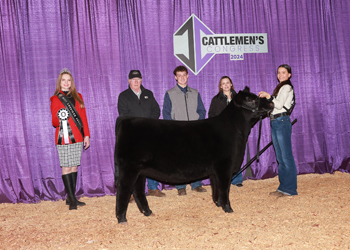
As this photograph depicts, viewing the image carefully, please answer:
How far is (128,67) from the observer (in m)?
4.87

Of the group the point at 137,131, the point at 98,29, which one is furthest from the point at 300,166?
the point at 98,29

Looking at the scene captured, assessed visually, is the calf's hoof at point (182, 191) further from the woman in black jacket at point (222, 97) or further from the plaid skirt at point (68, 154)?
the plaid skirt at point (68, 154)

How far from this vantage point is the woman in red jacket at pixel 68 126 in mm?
3826

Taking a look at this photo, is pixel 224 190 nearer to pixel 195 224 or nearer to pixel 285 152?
pixel 195 224

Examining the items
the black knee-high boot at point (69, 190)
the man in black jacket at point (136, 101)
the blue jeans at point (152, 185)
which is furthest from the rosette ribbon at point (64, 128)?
the blue jeans at point (152, 185)

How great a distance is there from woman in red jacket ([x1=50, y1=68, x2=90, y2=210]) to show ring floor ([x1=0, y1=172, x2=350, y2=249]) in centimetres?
53

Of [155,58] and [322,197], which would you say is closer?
[322,197]

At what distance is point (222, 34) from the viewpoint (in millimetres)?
5227

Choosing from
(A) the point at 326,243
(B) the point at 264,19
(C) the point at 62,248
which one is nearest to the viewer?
(A) the point at 326,243

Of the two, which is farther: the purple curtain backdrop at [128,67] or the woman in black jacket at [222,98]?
the purple curtain backdrop at [128,67]

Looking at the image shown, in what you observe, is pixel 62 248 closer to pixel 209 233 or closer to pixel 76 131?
pixel 209 233

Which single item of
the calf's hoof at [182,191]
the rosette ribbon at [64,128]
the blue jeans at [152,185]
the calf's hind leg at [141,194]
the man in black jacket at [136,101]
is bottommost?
the calf's hoof at [182,191]

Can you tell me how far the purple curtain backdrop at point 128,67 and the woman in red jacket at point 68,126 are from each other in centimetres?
81

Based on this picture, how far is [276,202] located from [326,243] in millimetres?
1337
